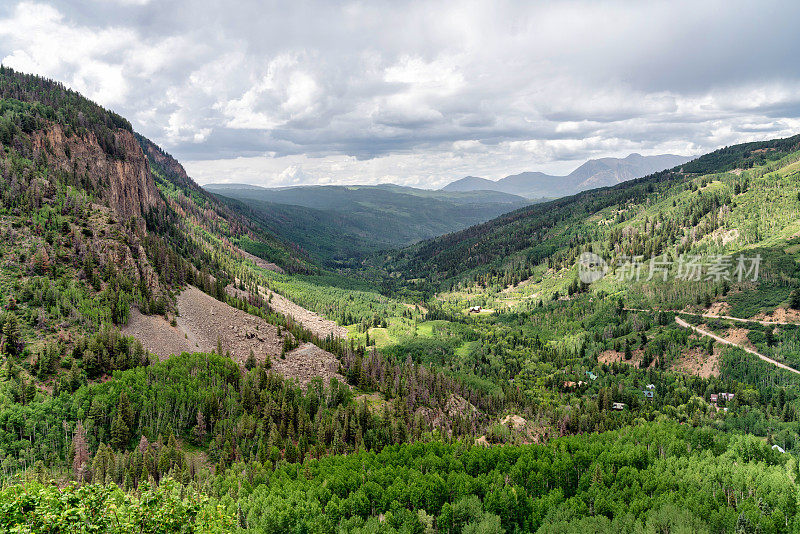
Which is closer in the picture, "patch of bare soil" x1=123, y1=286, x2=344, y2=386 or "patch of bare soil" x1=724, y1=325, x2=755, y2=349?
"patch of bare soil" x1=123, y1=286, x2=344, y2=386

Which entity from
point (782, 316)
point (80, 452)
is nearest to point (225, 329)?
point (80, 452)

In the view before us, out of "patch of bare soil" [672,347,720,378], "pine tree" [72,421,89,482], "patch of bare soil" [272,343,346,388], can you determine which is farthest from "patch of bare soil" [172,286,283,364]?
"patch of bare soil" [672,347,720,378]

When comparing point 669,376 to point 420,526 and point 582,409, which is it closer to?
point 582,409

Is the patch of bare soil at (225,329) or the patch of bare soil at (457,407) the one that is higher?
the patch of bare soil at (225,329)

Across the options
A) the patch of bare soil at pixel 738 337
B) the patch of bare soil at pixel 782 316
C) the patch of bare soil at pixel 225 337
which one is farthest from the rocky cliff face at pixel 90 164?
the patch of bare soil at pixel 782 316

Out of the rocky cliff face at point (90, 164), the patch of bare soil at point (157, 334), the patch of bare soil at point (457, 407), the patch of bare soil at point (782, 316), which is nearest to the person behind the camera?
the patch of bare soil at point (157, 334)

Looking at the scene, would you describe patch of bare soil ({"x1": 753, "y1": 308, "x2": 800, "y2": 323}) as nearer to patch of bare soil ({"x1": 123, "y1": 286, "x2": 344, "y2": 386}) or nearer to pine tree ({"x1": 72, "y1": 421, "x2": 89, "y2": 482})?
patch of bare soil ({"x1": 123, "y1": 286, "x2": 344, "y2": 386})

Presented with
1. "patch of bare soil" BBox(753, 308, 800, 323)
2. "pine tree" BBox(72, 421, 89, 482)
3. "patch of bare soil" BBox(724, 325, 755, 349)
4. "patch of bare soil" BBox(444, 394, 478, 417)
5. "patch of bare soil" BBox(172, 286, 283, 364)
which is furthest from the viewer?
"patch of bare soil" BBox(753, 308, 800, 323)

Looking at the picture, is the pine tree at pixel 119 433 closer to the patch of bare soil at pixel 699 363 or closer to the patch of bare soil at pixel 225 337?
the patch of bare soil at pixel 225 337

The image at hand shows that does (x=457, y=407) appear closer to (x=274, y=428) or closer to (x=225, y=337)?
(x=274, y=428)

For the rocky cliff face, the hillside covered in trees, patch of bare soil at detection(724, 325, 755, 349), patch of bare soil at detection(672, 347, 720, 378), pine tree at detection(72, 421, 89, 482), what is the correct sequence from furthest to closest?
patch of bare soil at detection(724, 325, 755, 349) → patch of bare soil at detection(672, 347, 720, 378) → the rocky cliff face → pine tree at detection(72, 421, 89, 482) → the hillside covered in trees

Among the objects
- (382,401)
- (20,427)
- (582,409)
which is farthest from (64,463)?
(582,409)
